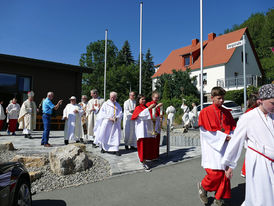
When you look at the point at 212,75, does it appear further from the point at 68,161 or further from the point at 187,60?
the point at 68,161

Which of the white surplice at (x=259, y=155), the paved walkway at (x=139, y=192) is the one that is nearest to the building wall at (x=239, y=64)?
the paved walkway at (x=139, y=192)

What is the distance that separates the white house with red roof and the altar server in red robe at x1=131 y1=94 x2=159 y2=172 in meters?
22.0

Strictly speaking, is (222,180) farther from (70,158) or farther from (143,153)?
(70,158)

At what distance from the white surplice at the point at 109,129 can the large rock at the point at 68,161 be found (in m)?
1.55

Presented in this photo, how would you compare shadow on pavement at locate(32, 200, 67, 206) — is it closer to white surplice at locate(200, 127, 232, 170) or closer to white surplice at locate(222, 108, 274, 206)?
white surplice at locate(200, 127, 232, 170)

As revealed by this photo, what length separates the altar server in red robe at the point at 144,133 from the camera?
546 cm

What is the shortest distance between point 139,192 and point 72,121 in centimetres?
532

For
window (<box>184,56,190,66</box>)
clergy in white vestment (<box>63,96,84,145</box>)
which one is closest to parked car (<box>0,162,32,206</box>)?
clergy in white vestment (<box>63,96,84,145</box>)

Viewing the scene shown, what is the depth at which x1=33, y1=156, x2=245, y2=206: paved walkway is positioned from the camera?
3.54 m

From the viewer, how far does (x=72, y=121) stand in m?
8.48

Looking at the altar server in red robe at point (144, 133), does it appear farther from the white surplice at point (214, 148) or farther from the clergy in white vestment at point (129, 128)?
the white surplice at point (214, 148)

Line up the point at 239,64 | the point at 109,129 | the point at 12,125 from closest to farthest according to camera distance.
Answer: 1. the point at 109,129
2. the point at 12,125
3. the point at 239,64

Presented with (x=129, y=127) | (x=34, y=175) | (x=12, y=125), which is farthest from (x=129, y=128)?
(x=12, y=125)

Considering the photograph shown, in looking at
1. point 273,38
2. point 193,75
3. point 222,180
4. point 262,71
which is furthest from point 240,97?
point 222,180
